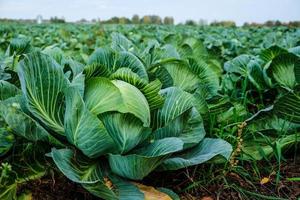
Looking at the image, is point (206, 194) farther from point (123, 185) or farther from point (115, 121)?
point (115, 121)

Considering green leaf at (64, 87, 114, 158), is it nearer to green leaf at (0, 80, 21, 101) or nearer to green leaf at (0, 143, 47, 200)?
green leaf at (0, 143, 47, 200)

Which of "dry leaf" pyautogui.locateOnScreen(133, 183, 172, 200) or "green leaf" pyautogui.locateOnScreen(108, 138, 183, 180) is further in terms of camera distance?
"dry leaf" pyautogui.locateOnScreen(133, 183, 172, 200)

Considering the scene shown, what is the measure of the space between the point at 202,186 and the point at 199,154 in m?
0.18

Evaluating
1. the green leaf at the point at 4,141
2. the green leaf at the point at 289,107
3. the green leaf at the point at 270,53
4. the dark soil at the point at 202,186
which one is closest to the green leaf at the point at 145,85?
the dark soil at the point at 202,186

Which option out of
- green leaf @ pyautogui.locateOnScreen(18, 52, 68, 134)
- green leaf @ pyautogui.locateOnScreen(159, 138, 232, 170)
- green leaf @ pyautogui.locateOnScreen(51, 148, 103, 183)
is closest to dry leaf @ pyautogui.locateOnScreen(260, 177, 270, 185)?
green leaf @ pyautogui.locateOnScreen(159, 138, 232, 170)

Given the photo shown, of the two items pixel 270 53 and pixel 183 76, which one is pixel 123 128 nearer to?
pixel 183 76

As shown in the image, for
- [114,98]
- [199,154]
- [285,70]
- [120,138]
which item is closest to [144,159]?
[120,138]

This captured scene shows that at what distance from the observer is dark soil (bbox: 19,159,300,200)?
5.25ft

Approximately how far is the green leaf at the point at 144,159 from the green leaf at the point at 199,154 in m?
0.08

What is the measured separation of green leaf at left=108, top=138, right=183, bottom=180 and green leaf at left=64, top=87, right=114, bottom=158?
0.20 feet

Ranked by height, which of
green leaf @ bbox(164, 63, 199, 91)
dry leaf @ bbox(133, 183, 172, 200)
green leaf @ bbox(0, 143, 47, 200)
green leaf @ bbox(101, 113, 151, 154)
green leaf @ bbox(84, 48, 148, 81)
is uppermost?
green leaf @ bbox(84, 48, 148, 81)

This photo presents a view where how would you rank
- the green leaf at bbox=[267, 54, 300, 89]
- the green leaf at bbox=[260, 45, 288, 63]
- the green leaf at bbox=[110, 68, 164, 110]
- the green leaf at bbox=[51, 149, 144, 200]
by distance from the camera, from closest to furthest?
the green leaf at bbox=[51, 149, 144, 200]
the green leaf at bbox=[110, 68, 164, 110]
the green leaf at bbox=[267, 54, 300, 89]
the green leaf at bbox=[260, 45, 288, 63]

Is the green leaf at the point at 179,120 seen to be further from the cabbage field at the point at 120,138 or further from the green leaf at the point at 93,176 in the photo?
the green leaf at the point at 93,176

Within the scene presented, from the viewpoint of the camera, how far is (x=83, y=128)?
1422 mm
